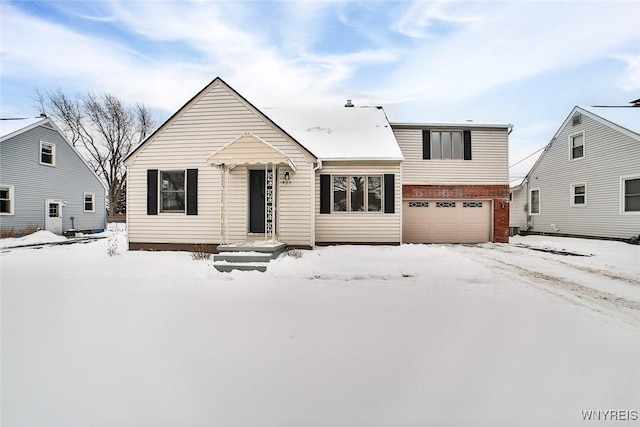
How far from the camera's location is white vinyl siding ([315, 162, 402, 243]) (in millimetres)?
11156

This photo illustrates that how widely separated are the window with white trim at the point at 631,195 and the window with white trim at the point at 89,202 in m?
28.8

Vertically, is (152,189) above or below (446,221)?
above

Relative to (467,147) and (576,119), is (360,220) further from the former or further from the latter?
(576,119)

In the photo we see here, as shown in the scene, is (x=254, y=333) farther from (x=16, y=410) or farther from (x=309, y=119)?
(x=309, y=119)

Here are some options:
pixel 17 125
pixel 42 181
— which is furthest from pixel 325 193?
pixel 17 125

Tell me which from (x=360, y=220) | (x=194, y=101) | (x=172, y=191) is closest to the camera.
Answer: (x=194, y=101)

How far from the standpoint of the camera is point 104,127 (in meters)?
30.9

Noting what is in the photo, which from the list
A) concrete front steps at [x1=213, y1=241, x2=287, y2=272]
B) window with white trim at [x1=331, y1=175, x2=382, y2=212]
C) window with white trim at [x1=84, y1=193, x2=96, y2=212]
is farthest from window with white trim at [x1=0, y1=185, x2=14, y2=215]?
window with white trim at [x1=331, y1=175, x2=382, y2=212]

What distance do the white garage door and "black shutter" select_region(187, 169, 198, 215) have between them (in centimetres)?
885

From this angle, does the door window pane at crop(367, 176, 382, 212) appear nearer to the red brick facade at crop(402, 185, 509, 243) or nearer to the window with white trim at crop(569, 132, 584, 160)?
the red brick facade at crop(402, 185, 509, 243)

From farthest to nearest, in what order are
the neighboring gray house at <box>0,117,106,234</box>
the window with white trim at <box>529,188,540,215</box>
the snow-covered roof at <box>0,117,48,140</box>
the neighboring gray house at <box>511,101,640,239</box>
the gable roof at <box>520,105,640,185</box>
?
the window with white trim at <box>529,188,540,215</box> < the neighboring gray house at <box>0,117,106,234</box> < the snow-covered roof at <box>0,117,48,140</box> < the neighboring gray house at <box>511,101,640,239</box> < the gable roof at <box>520,105,640,185</box>

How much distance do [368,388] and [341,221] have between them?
8787 mm

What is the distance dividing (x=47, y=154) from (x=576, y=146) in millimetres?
28126

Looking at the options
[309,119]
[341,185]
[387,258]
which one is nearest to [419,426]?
[387,258]
